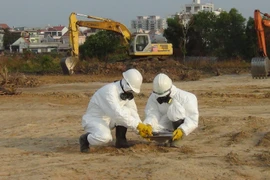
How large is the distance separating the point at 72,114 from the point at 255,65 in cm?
1230

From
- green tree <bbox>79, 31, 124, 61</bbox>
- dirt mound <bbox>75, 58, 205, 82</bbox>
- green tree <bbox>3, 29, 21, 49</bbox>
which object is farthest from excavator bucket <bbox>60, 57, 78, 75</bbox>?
green tree <bbox>3, 29, 21, 49</bbox>

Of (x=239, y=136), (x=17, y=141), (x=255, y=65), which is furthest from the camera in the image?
(x=255, y=65)

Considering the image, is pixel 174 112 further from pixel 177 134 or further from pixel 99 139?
pixel 99 139

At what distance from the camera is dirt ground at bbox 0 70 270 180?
7.11m

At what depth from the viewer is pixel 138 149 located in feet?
28.2

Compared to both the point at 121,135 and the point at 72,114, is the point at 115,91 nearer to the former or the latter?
the point at 121,135

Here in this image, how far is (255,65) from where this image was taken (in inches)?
945

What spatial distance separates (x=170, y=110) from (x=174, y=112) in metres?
0.07

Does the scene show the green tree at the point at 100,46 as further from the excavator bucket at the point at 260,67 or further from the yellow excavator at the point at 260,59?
the excavator bucket at the point at 260,67

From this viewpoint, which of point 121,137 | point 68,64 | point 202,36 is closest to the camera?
point 121,137

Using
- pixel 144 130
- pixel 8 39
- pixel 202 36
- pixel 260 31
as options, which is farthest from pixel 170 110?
pixel 8 39

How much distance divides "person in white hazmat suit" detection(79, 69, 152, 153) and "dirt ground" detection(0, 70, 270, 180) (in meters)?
0.23

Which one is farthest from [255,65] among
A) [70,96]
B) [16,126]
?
[16,126]

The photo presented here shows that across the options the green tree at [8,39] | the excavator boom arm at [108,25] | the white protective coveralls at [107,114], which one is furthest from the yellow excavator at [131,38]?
the green tree at [8,39]
